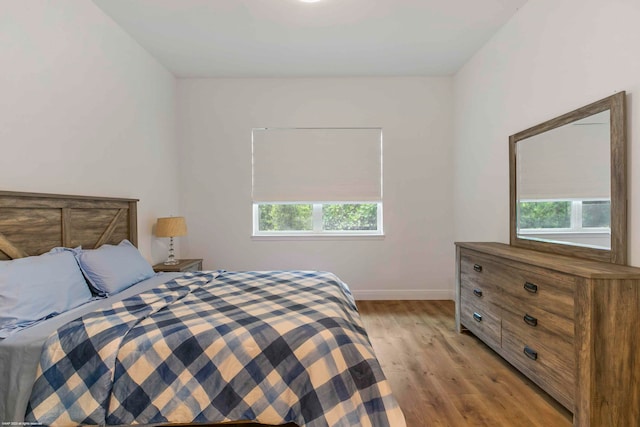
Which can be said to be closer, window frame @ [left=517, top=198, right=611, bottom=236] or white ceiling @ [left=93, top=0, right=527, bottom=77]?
window frame @ [left=517, top=198, right=611, bottom=236]

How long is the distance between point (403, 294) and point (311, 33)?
10.1ft

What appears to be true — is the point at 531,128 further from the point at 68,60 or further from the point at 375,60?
the point at 68,60

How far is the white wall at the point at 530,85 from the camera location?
5.94ft

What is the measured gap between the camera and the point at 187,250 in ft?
13.4

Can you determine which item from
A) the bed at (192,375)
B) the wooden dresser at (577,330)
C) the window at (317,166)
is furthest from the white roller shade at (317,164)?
the bed at (192,375)

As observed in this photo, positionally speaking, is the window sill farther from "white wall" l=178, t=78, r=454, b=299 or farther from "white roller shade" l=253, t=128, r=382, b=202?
"white roller shade" l=253, t=128, r=382, b=202

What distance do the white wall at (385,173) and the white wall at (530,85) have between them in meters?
0.32

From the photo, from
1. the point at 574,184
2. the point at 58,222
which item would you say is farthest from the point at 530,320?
the point at 58,222

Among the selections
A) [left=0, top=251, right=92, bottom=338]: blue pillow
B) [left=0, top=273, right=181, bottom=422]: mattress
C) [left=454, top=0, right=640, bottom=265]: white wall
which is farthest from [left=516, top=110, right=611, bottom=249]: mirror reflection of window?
[left=0, top=251, right=92, bottom=338]: blue pillow

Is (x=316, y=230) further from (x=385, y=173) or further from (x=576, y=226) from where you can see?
(x=576, y=226)

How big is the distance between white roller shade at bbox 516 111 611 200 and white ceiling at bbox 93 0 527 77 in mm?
1212

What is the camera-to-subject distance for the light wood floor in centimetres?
181

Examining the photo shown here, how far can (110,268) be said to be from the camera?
2.18 metres

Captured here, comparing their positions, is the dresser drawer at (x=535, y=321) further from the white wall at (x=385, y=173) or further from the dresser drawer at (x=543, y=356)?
the white wall at (x=385, y=173)
